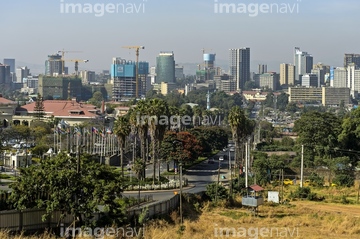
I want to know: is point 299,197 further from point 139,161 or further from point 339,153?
point 339,153

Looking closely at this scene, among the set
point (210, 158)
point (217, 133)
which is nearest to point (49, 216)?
point (210, 158)

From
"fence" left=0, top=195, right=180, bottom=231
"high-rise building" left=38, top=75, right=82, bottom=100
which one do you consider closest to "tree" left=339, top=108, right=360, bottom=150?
"fence" left=0, top=195, right=180, bottom=231

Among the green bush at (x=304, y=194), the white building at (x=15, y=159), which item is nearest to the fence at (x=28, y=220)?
the green bush at (x=304, y=194)

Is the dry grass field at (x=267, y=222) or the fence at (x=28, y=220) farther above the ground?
the fence at (x=28, y=220)

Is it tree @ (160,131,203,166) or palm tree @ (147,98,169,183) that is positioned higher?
palm tree @ (147,98,169,183)

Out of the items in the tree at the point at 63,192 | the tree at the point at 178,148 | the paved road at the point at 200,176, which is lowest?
the paved road at the point at 200,176

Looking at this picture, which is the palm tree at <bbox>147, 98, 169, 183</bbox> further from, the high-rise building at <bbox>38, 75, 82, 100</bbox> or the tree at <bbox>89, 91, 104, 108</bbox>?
the high-rise building at <bbox>38, 75, 82, 100</bbox>

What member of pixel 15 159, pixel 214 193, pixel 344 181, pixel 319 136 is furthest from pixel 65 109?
pixel 214 193

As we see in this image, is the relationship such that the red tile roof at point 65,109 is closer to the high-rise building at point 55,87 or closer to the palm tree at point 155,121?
the palm tree at point 155,121
